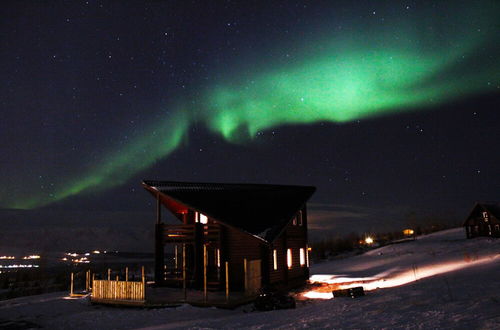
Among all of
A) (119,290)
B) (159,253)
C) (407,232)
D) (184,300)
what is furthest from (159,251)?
(407,232)

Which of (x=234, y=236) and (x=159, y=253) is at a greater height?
(x=234, y=236)

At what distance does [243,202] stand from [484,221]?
35.9 metres

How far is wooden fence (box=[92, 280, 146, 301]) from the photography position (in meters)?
21.4

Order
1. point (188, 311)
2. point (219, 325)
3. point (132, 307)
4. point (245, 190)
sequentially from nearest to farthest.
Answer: point (219, 325)
point (188, 311)
point (132, 307)
point (245, 190)

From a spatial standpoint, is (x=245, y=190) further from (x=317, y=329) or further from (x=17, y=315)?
(x=317, y=329)

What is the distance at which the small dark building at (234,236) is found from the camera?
25531mm

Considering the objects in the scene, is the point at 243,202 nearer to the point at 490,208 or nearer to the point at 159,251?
the point at 159,251

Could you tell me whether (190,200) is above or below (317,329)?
above

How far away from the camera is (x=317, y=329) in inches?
480

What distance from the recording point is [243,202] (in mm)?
29219

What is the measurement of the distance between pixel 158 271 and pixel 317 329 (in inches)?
698

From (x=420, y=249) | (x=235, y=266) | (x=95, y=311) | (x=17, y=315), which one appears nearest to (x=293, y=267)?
(x=235, y=266)

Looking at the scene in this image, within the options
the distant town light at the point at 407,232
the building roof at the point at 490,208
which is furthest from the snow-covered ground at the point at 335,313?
the distant town light at the point at 407,232

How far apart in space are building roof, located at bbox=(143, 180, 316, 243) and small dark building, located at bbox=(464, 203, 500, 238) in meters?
28.7
